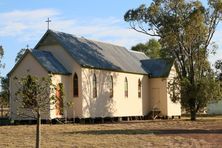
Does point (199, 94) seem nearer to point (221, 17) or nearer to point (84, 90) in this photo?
point (221, 17)

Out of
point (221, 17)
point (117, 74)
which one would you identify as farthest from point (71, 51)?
point (221, 17)

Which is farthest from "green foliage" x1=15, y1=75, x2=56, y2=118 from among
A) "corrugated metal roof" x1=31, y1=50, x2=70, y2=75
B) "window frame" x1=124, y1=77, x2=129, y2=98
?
"window frame" x1=124, y1=77, x2=129, y2=98

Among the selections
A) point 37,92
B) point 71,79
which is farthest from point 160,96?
point 37,92

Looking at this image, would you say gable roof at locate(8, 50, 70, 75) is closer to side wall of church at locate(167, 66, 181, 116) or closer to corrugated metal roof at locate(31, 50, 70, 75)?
corrugated metal roof at locate(31, 50, 70, 75)

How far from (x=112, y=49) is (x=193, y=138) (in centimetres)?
2864

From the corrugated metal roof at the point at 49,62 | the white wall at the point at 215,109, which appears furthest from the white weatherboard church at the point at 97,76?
the white wall at the point at 215,109

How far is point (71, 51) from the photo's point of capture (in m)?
46.4

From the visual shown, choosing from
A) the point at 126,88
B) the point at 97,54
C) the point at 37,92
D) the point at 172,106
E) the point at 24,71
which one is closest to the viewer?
the point at 37,92

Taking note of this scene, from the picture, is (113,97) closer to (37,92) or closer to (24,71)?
(24,71)

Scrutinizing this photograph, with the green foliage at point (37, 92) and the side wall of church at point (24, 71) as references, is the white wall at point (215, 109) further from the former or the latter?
the green foliage at point (37, 92)

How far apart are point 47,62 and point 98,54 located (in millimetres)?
7992

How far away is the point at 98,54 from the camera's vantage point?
51375 mm

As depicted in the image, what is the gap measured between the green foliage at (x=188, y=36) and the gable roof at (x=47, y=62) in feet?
39.4

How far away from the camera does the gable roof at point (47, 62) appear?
43.8 m
